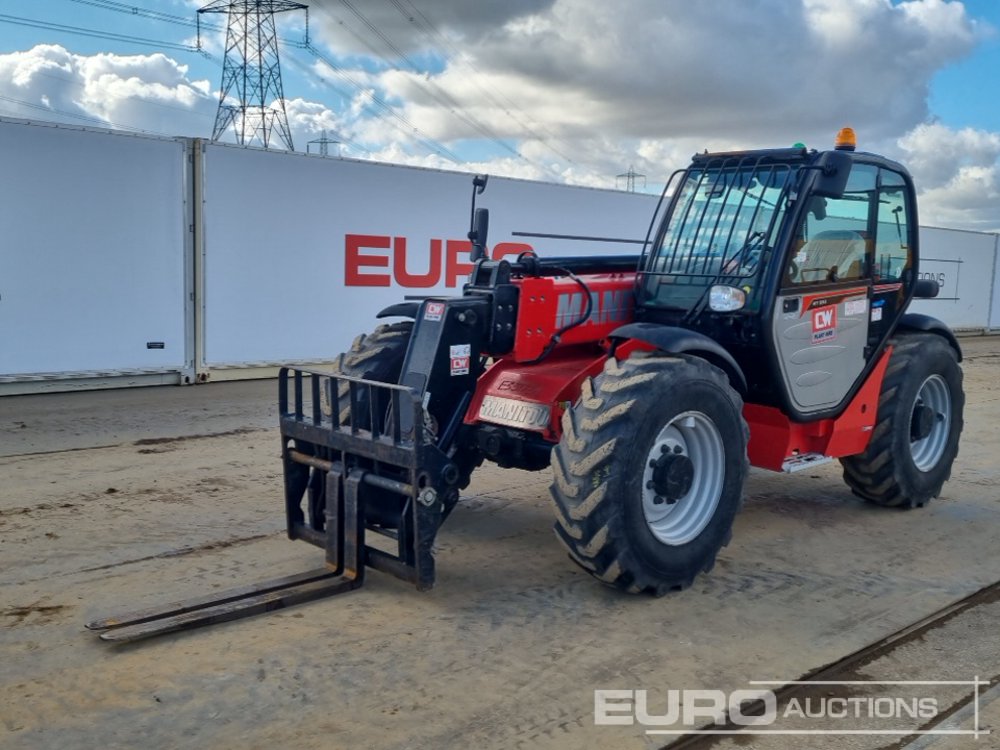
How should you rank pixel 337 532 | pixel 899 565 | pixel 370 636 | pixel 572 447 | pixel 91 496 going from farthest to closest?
pixel 91 496 < pixel 899 565 < pixel 337 532 < pixel 572 447 < pixel 370 636

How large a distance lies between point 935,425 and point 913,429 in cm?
37

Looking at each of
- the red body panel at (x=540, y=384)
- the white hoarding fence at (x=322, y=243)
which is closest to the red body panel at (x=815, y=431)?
the red body panel at (x=540, y=384)

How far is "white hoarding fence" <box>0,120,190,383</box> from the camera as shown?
32.9ft

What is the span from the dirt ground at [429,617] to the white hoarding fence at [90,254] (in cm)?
369

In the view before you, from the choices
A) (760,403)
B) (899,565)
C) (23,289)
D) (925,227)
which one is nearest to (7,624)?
(760,403)

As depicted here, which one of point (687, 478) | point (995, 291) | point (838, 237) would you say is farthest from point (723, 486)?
point (995, 291)

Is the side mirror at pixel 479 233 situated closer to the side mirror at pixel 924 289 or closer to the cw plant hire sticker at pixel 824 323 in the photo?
the cw plant hire sticker at pixel 824 323

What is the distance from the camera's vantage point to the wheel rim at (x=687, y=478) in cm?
474

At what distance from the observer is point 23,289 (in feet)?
33.1

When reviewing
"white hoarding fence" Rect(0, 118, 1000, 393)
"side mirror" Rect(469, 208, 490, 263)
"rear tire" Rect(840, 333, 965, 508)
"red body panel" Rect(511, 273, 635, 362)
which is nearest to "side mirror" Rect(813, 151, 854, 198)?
"red body panel" Rect(511, 273, 635, 362)

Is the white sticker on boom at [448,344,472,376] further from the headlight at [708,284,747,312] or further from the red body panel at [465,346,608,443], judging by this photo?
the headlight at [708,284,747,312]

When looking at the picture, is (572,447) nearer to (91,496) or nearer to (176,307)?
(91,496)

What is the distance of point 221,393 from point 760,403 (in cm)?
704

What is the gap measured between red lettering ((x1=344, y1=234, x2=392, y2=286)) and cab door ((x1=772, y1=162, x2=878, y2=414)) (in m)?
7.74
